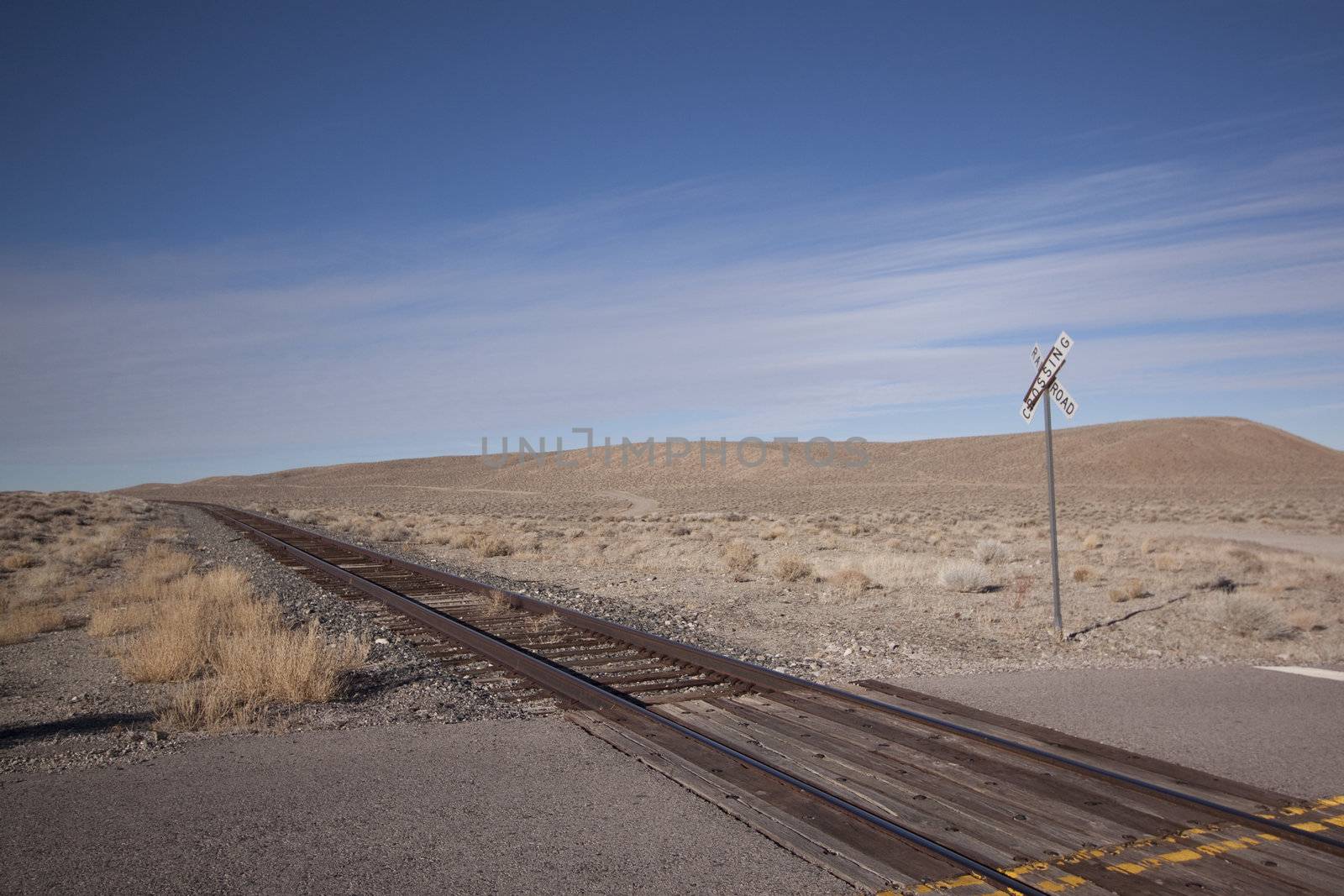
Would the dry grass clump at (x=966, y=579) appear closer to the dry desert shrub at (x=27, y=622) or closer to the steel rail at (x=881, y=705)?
the steel rail at (x=881, y=705)

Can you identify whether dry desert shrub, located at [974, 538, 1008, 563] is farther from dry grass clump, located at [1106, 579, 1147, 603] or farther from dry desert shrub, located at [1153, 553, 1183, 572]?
dry grass clump, located at [1106, 579, 1147, 603]

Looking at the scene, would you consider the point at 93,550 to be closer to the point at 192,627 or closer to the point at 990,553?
the point at 192,627

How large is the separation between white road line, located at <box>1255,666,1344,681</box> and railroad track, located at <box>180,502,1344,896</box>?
14.5ft

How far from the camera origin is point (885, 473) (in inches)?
4264


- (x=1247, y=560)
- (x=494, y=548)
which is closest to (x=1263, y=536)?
(x=1247, y=560)

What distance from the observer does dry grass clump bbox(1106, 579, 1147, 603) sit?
50.3 feet

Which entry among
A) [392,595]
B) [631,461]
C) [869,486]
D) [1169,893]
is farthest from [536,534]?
[631,461]

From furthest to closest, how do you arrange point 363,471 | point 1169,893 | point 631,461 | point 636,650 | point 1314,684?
point 363,471, point 631,461, point 636,650, point 1314,684, point 1169,893

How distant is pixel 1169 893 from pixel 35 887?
18.2 ft

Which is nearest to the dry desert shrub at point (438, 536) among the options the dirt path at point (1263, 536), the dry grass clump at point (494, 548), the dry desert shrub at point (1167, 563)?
the dry grass clump at point (494, 548)

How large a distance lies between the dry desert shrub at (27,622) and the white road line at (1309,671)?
15797mm

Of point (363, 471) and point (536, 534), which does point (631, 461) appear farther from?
point (536, 534)

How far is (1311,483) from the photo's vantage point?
83.2 meters

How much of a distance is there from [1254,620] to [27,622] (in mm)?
17167
